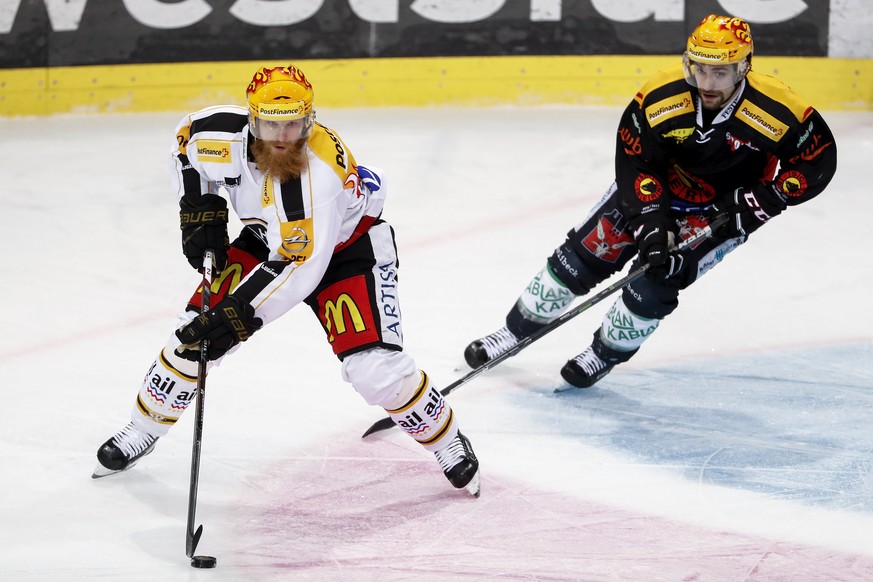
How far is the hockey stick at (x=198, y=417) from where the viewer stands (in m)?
2.95

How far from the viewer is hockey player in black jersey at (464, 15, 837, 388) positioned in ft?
11.9

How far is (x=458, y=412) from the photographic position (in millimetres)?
3893

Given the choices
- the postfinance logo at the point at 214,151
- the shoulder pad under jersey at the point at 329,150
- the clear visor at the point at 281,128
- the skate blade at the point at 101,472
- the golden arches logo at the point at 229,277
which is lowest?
the skate blade at the point at 101,472

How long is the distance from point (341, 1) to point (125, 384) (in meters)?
3.10

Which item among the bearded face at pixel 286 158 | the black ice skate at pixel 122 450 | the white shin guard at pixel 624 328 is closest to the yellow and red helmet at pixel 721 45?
the white shin guard at pixel 624 328

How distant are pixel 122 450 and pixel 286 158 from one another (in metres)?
0.93

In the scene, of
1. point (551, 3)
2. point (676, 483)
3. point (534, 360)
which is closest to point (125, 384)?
point (534, 360)

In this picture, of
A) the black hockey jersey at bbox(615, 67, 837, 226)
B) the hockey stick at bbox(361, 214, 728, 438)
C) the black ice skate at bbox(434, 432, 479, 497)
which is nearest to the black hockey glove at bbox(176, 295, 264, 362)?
the black ice skate at bbox(434, 432, 479, 497)

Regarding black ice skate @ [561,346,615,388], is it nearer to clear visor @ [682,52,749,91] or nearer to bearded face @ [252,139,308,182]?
clear visor @ [682,52,749,91]

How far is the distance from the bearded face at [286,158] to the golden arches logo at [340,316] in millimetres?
382

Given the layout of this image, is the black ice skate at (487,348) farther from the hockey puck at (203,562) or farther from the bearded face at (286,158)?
the hockey puck at (203,562)

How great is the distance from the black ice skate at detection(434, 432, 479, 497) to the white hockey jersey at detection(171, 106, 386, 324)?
59 centimetres

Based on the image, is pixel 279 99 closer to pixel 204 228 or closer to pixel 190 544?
pixel 204 228

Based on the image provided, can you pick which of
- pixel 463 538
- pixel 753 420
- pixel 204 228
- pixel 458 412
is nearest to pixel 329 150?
pixel 204 228
